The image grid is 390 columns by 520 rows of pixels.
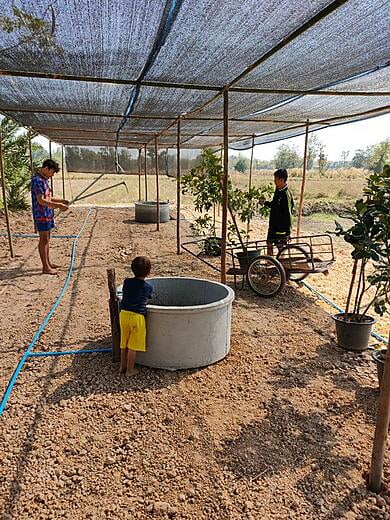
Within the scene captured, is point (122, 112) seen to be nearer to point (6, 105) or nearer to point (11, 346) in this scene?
point (6, 105)

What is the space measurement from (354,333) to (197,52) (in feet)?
8.68

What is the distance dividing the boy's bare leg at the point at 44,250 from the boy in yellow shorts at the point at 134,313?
315 cm

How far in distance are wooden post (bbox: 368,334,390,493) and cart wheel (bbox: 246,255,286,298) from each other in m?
2.96

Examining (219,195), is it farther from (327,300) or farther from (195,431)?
(195,431)

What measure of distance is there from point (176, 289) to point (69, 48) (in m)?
2.22

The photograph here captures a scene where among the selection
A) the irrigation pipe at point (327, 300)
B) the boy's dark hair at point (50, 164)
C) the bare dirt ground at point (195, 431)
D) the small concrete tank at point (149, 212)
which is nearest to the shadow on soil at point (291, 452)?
the bare dirt ground at point (195, 431)

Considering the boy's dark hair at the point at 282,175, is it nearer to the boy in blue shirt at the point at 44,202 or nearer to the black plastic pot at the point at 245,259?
the black plastic pot at the point at 245,259

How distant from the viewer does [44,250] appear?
6031mm

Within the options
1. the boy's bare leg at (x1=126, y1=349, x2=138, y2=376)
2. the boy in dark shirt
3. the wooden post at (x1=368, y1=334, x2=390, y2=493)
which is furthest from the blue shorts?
the wooden post at (x1=368, y1=334, x2=390, y2=493)

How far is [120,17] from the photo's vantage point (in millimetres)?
2555

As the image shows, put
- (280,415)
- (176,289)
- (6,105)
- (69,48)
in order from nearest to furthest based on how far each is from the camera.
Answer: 1. (280,415)
2. (69,48)
3. (176,289)
4. (6,105)

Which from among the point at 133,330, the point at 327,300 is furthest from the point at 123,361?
the point at 327,300

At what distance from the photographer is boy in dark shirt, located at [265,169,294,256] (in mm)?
5446

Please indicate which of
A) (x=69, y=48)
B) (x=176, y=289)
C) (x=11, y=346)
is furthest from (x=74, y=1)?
(x=11, y=346)
